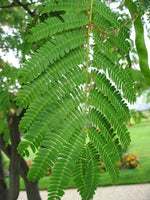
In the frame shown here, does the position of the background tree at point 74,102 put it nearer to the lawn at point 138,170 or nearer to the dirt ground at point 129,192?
the lawn at point 138,170

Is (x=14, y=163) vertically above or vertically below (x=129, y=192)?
above

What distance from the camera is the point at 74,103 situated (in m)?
0.63

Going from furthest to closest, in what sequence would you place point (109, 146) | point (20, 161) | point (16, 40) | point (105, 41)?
1. point (20, 161)
2. point (16, 40)
3. point (105, 41)
4. point (109, 146)

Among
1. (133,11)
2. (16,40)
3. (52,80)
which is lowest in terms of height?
(52,80)

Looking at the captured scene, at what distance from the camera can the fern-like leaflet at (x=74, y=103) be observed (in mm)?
553

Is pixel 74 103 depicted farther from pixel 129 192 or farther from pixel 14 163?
pixel 129 192

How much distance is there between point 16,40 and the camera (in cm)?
192

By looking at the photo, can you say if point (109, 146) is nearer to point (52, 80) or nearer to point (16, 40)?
point (52, 80)

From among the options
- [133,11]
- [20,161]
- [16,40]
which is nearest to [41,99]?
[133,11]

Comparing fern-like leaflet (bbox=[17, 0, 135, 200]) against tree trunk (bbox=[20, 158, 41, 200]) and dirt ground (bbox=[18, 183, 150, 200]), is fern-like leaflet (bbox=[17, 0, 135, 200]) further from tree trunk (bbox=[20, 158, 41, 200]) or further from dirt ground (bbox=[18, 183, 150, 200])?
dirt ground (bbox=[18, 183, 150, 200])

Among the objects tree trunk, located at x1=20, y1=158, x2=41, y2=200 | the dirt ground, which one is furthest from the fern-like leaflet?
the dirt ground

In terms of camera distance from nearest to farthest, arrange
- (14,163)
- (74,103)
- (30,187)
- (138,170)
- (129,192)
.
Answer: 1. (74,103)
2. (14,163)
3. (30,187)
4. (129,192)
5. (138,170)

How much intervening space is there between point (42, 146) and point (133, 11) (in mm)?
629

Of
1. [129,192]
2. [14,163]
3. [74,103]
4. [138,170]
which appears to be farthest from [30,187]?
[138,170]
